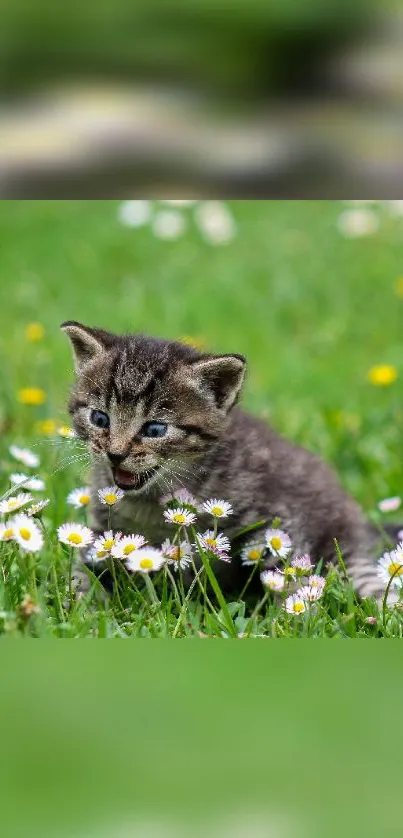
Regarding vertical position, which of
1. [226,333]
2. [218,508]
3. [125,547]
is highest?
[226,333]

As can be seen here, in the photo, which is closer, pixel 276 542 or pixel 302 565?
pixel 302 565

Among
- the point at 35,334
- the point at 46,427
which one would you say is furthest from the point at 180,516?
the point at 35,334

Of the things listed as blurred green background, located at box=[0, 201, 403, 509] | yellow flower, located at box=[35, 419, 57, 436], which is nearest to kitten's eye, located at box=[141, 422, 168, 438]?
yellow flower, located at box=[35, 419, 57, 436]

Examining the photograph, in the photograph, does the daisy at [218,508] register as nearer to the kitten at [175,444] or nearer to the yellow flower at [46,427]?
the kitten at [175,444]

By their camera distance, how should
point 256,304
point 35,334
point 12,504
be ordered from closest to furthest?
point 12,504 → point 35,334 → point 256,304

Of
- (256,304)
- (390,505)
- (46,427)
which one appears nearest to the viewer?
(390,505)
